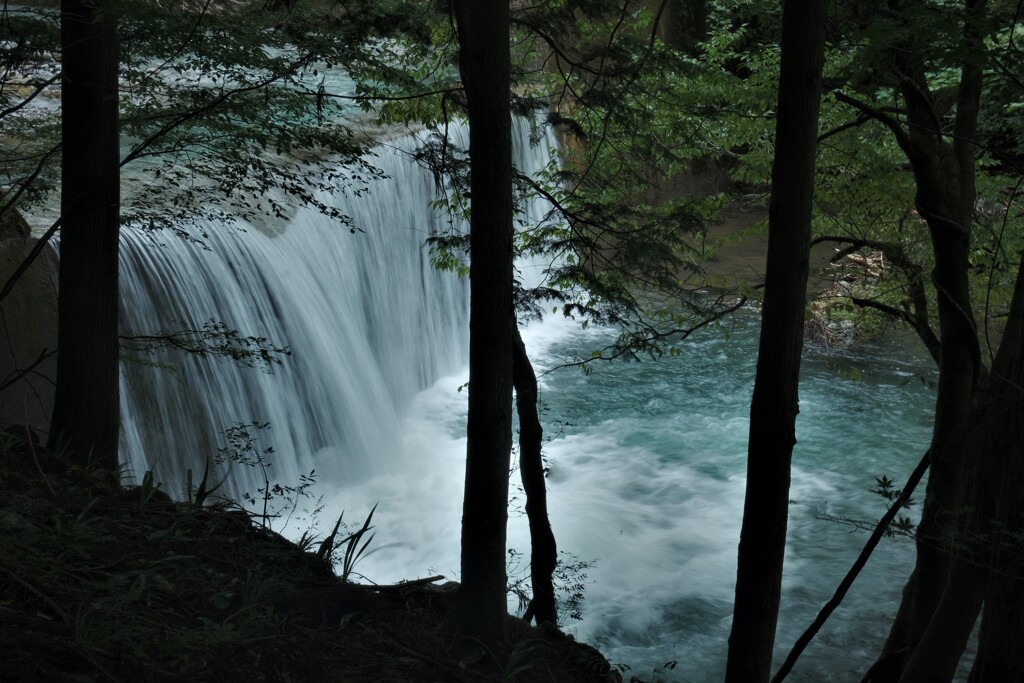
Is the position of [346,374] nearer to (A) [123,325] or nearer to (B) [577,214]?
(A) [123,325]

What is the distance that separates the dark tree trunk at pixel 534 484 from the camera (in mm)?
7598

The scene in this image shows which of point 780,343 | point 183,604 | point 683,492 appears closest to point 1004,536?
point 780,343

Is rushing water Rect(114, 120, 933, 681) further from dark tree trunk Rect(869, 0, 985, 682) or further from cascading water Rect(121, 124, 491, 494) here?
dark tree trunk Rect(869, 0, 985, 682)

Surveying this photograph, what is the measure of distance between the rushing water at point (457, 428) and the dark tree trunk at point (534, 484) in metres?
1.47

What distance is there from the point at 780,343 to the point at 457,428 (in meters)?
9.35

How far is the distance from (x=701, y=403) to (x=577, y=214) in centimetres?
881

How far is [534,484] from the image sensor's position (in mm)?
7688

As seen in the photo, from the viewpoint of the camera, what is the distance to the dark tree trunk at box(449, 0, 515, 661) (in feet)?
16.9

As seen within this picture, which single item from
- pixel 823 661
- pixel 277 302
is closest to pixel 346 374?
pixel 277 302

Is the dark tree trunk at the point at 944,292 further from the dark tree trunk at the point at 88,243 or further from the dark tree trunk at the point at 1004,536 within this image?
the dark tree trunk at the point at 88,243

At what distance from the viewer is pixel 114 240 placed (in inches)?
257

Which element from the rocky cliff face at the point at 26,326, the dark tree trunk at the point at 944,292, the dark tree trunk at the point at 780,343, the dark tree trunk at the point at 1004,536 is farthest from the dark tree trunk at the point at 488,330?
the rocky cliff face at the point at 26,326

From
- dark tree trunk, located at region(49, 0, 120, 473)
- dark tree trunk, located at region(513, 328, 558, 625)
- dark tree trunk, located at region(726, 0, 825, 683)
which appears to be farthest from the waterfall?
dark tree trunk, located at region(726, 0, 825, 683)

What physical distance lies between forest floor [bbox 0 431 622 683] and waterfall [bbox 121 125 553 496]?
1564mm
